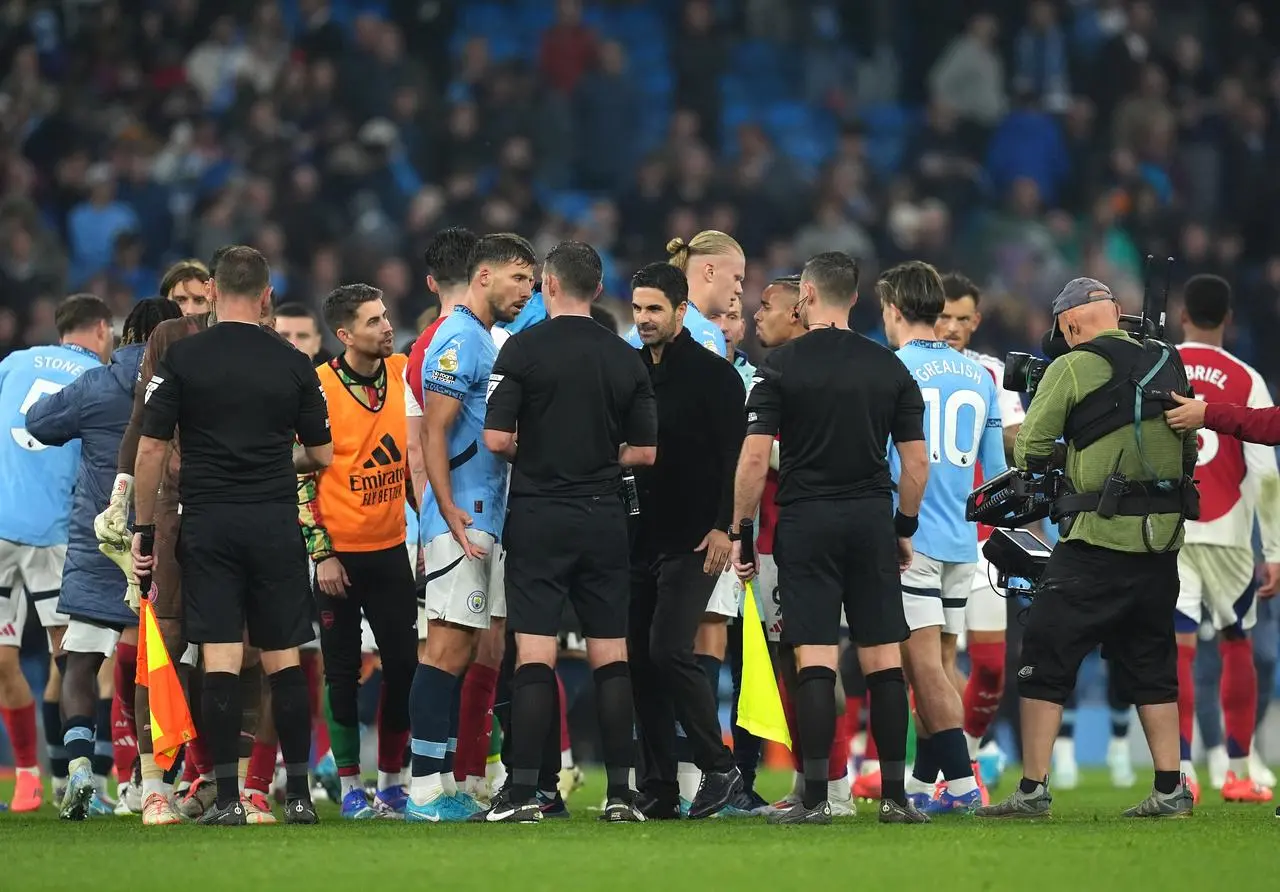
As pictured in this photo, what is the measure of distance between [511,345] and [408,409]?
96 centimetres

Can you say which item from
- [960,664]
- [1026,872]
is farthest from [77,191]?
[1026,872]

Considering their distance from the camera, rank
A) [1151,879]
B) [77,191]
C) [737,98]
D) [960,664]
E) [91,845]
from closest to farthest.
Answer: [1151,879] < [91,845] < [960,664] < [77,191] < [737,98]

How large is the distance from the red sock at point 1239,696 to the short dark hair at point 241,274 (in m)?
5.73

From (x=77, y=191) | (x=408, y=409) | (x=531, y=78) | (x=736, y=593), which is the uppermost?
(x=531, y=78)

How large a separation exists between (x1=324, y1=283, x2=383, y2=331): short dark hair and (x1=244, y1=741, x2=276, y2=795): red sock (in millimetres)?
1992

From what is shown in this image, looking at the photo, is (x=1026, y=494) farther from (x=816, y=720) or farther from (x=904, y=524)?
(x=816, y=720)

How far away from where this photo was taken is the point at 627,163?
21.0m

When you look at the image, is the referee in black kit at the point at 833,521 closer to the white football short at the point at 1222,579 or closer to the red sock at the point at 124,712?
the white football short at the point at 1222,579

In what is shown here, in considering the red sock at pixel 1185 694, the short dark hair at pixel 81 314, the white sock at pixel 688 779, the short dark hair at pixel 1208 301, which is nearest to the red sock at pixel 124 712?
the short dark hair at pixel 81 314

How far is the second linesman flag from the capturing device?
862 cm

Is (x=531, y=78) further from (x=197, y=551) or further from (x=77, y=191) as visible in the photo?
(x=197, y=551)

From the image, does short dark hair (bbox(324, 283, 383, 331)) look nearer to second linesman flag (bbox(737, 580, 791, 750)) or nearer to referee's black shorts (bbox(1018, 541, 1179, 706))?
second linesman flag (bbox(737, 580, 791, 750))

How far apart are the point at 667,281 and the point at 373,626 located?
7.11 ft

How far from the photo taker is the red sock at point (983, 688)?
1023 centimetres
